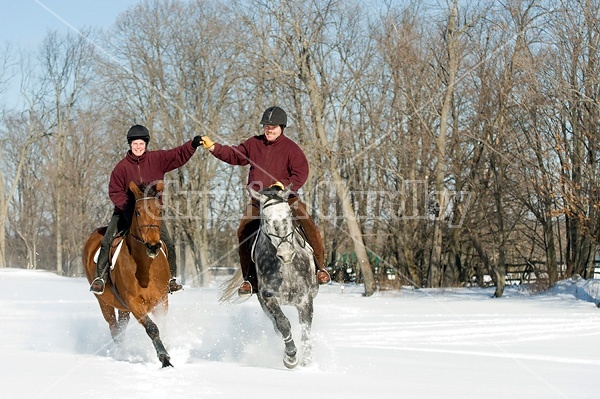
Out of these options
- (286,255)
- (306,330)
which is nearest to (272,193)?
(286,255)

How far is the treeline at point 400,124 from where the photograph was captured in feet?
67.4

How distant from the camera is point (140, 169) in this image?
35.3 ft

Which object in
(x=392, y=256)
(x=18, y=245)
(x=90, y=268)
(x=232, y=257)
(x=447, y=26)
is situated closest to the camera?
(x=90, y=268)

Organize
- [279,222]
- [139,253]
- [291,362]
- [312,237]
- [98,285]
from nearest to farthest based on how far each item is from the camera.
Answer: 1. [279,222]
2. [291,362]
3. [139,253]
4. [312,237]
5. [98,285]

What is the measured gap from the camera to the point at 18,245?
7400 cm

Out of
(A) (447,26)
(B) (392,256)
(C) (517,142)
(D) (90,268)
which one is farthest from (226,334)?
(B) (392,256)

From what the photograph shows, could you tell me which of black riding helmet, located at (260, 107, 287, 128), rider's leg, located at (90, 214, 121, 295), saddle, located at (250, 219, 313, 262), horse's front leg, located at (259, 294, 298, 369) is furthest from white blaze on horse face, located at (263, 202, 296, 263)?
rider's leg, located at (90, 214, 121, 295)

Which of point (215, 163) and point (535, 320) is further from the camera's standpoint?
point (215, 163)

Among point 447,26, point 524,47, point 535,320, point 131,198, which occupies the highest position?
point 447,26

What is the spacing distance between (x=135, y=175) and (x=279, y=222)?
275 cm

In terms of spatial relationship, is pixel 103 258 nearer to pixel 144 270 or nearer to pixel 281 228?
pixel 144 270

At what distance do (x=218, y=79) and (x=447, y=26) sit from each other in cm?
1284

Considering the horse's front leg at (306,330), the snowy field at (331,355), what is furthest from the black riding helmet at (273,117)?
the snowy field at (331,355)

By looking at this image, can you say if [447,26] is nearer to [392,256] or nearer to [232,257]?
[392,256]
